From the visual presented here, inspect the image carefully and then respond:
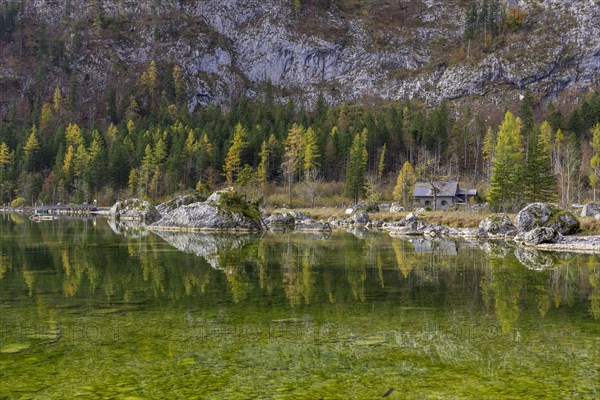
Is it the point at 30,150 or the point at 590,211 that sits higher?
the point at 30,150

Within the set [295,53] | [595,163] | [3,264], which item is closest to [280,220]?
[3,264]

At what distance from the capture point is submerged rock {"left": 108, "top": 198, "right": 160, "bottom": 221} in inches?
3009

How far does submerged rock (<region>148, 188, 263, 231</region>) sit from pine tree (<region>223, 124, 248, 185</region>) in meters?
51.2

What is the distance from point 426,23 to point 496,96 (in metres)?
59.8

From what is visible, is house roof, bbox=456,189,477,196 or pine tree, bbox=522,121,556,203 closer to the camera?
pine tree, bbox=522,121,556,203

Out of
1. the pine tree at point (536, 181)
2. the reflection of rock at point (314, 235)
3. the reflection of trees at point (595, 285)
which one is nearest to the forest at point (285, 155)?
the pine tree at point (536, 181)

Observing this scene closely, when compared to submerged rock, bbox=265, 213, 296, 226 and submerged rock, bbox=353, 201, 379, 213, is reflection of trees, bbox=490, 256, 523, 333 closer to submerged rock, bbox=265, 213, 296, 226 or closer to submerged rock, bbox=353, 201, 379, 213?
submerged rock, bbox=265, 213, 296, 226

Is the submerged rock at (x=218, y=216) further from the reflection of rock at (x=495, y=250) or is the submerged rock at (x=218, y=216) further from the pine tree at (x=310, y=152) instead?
the pine tree at (x=310, y=152)

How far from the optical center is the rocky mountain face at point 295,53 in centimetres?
15650

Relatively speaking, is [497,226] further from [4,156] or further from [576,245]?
[4,156]

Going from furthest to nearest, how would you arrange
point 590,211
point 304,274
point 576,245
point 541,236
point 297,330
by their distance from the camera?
point 590,211 → point 541,236 → point 576,245 → point 304,274 → point 297,330

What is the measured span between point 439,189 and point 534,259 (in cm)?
6283

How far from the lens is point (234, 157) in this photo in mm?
108500

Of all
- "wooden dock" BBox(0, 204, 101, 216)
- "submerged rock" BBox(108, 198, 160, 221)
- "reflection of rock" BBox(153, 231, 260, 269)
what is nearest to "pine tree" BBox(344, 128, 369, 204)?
"submerged rock" BBox(108, 198, 160, 221)
